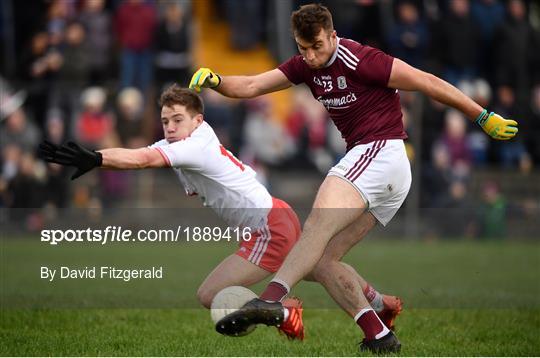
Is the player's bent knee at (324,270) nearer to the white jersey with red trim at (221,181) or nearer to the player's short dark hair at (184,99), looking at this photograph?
the white jersey with red trim at (221,181)

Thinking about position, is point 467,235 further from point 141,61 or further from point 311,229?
point 311,229

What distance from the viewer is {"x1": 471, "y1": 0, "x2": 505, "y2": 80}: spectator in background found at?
20.8 m

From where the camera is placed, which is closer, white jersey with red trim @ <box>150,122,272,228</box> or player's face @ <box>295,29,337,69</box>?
player's face @ <box>295,29,337,69</box>

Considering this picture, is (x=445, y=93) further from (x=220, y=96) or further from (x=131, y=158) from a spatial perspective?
(x=220, y=96)

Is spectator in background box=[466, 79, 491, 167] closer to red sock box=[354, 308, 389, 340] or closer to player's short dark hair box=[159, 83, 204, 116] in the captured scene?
red sock box=[354, 308, 389, 340]

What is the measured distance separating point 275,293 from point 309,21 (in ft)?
6.16

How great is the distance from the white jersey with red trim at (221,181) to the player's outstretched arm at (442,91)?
1.32 m

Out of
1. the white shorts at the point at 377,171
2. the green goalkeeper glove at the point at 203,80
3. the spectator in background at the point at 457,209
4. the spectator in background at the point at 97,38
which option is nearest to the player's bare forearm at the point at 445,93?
the white shorts at the point at 377,171

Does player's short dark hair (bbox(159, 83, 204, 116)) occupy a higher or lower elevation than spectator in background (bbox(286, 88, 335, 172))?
higher

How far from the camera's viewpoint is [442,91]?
801 cm

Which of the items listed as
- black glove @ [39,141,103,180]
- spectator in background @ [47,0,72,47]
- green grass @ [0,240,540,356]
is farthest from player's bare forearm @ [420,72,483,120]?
spectator in background @ [47,0,72,47]

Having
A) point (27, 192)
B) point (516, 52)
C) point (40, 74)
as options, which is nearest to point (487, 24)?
point (516, 52)

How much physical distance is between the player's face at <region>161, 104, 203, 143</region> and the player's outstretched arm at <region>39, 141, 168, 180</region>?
0.62 metres

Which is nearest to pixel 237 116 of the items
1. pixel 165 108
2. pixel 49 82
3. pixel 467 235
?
pixel 49 82
